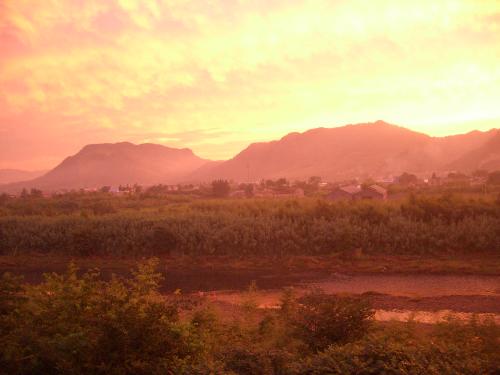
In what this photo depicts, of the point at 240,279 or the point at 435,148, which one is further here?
the point at 435,148

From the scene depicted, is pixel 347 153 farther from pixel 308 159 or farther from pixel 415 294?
pixel 415 294

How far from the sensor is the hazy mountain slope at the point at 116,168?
150 metres

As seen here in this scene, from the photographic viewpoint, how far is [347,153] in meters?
115

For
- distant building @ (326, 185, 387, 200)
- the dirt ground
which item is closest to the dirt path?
the dirt ground

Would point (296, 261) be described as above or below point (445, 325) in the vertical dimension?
below

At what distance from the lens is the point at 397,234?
80.1 feet

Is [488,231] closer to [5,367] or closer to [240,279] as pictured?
[240,279]

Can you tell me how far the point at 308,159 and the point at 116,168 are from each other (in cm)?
7533

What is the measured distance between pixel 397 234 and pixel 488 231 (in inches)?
182

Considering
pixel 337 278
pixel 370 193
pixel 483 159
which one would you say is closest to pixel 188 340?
pixel 337 278

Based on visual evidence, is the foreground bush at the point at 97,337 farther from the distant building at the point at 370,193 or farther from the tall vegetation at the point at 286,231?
the distant building at the point at 370,193

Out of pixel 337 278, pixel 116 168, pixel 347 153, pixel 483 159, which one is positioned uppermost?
pixel 116 168

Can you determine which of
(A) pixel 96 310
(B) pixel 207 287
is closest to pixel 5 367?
(A) pixel 96 310

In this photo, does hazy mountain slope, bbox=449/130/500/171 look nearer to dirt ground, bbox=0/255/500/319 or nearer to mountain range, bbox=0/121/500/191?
mountain range, bbox=0/121/500/191
